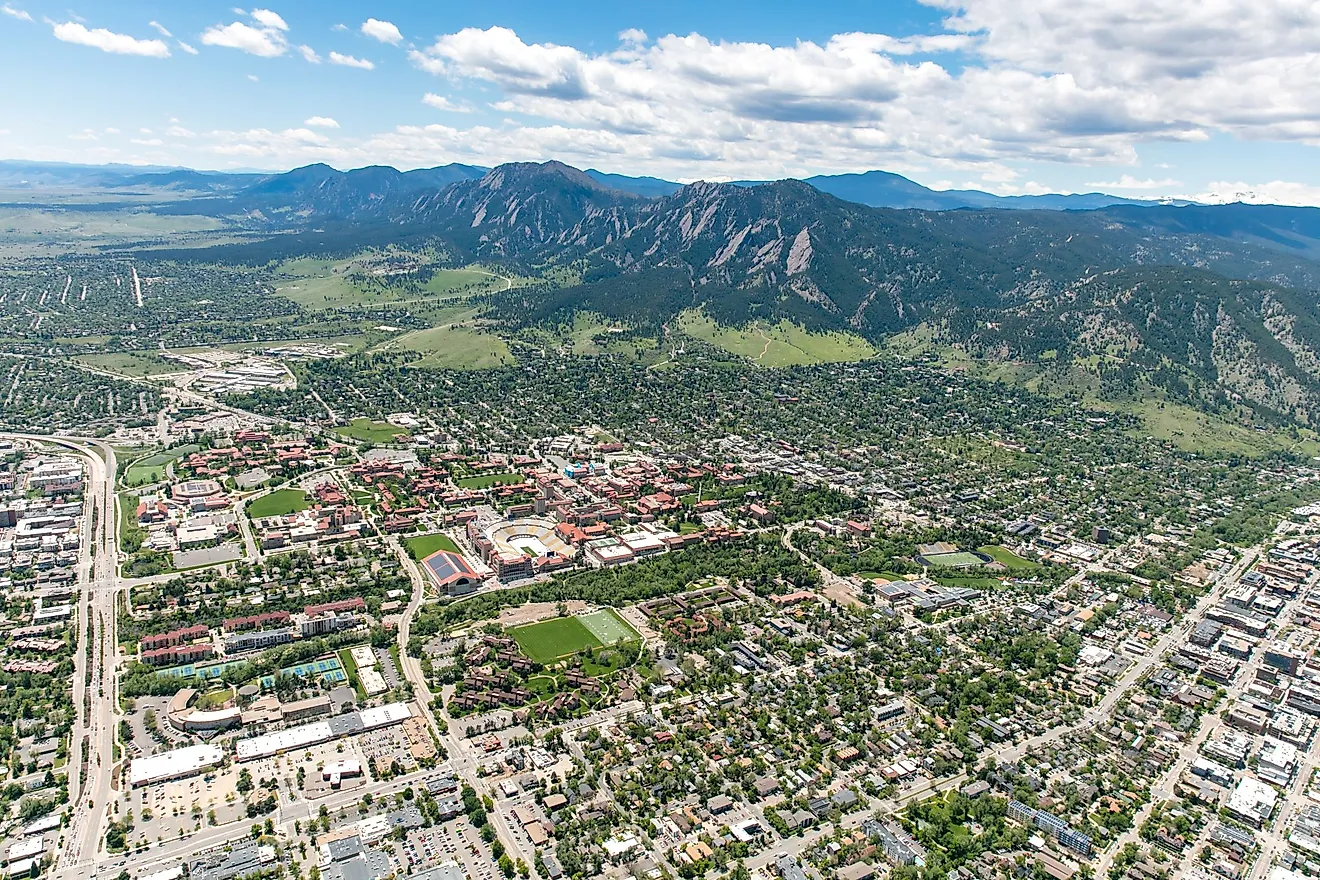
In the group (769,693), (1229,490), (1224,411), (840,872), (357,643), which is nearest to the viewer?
(840,872)

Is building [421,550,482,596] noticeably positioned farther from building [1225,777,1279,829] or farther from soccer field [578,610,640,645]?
building [1225,777,1279,829]

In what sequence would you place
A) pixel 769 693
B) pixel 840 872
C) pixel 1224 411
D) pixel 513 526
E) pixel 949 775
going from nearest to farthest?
pixel 840 872 → pixel 949 775 → pixel 769 693 → pixel 513 526 → pixel 1224 411

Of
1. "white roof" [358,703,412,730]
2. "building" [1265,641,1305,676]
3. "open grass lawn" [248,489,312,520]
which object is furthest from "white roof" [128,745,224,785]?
"building" [1265,641,1305,676]

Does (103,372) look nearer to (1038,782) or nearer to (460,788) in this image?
(460,788)

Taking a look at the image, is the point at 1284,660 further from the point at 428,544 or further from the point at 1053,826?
the point at 428,544

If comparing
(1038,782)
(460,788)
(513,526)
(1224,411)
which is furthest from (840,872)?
(1224,411)

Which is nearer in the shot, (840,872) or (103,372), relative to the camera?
(840,872)

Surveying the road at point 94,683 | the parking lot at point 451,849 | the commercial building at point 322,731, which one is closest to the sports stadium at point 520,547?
the commercial building at point 322,731

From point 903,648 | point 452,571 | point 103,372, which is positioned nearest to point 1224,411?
point 903,648
